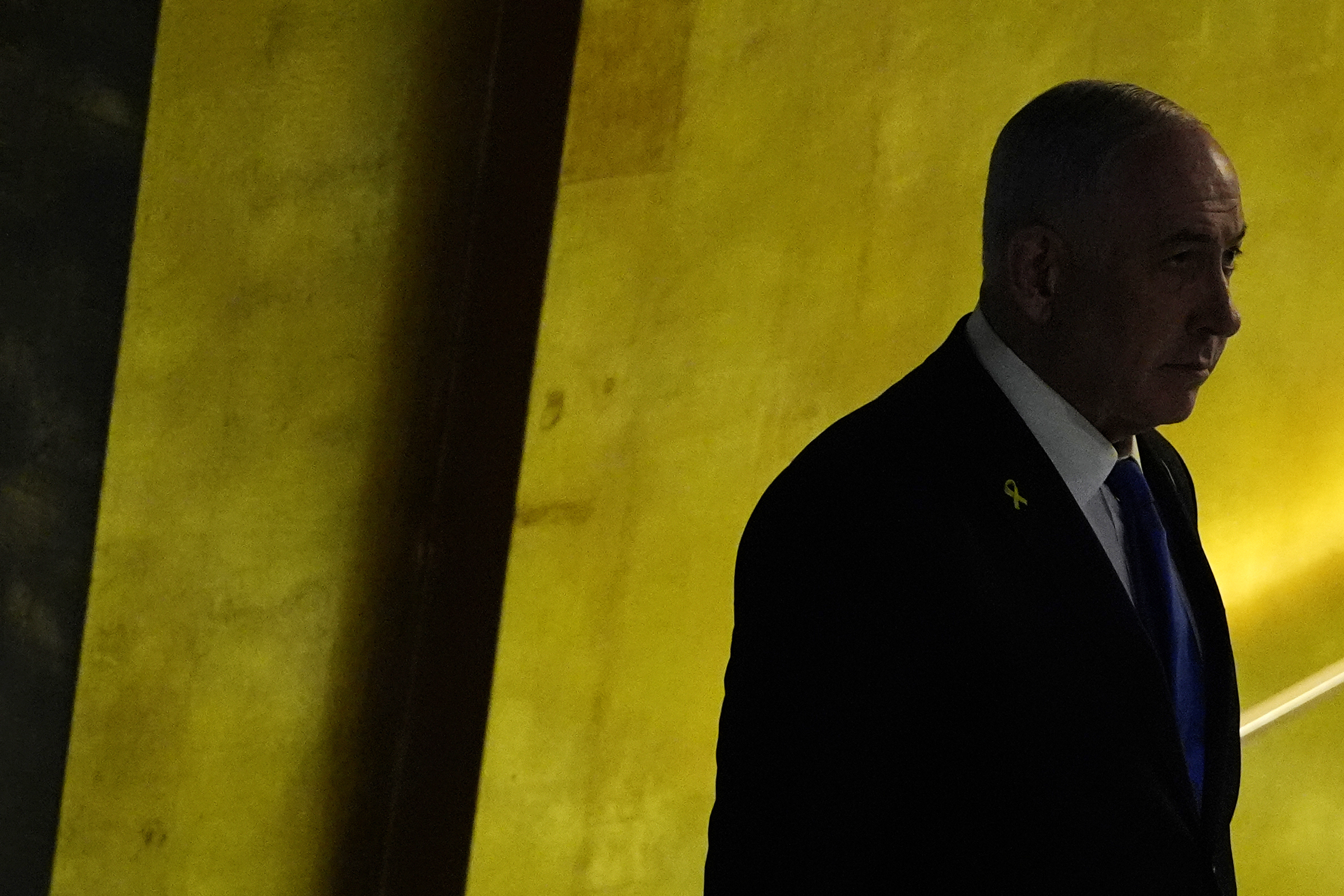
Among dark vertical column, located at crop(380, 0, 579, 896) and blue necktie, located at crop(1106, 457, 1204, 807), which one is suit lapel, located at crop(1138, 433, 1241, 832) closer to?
blue necktie, located at crop(1106, 457, 1204, 807)

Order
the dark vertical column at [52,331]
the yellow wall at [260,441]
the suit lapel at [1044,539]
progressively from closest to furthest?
1. the suit lapel at [1044,539]
2. the dark vertical column at [52,331]
3. the yellow wall at [260,441]

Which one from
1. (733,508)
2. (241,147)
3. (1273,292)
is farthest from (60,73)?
(1273,292)

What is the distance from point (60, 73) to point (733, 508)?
1275 millimetres

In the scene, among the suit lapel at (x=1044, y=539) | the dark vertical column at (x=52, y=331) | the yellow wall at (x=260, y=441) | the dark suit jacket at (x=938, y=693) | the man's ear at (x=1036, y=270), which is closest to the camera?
the dark suit jacket at (x=938, y=693)

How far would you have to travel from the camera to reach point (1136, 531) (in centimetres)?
192

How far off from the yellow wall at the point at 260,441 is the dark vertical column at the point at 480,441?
0.06m

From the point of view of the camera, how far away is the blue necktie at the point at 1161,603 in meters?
1.89

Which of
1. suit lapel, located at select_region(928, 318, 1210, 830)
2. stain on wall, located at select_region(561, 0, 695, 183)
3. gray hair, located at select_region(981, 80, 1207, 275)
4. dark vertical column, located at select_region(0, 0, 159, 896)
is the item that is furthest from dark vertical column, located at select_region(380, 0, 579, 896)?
suit lapel, located at select_region(928, 318, 1210, 830)

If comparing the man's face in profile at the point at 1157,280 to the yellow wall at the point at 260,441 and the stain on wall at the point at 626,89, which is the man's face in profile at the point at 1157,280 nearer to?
the stain on wall at the point at 626,89

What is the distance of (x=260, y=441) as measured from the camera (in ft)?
8.91

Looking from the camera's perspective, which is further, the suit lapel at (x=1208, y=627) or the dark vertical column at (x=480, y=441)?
the dark vertical column at (x=480, y=441)

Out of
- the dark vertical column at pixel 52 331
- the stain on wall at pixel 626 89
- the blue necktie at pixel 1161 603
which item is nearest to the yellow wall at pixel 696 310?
the stain on wall at pixel 626 89

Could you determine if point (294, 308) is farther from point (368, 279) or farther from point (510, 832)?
point (510, 832)

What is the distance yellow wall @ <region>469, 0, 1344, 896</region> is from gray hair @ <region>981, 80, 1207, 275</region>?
0.99 m
